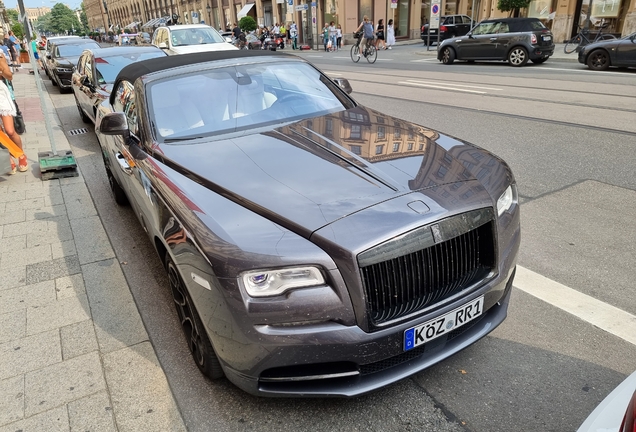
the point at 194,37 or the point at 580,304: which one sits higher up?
the point at 194,37

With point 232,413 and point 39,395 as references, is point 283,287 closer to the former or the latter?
point 232,413

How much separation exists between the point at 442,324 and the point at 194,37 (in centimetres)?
1515

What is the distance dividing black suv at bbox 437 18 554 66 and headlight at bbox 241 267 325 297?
56.0 feet

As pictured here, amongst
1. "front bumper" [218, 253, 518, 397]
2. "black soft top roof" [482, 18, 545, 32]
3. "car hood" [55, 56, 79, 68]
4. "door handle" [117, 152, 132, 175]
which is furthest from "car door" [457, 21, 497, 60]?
"front bumper" [218, 253, 518, 397]

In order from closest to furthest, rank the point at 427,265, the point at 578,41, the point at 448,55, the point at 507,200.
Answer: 1. the point at 427,265
2. the point at 507,200
3. the point at 448,55
4. the point at 578,41

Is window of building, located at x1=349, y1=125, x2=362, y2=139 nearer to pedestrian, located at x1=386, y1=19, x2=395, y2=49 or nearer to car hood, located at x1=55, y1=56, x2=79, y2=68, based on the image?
car hood, located at x1=55, y1=56, x2=79, y2=68

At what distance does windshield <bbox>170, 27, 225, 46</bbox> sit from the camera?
1498 cm

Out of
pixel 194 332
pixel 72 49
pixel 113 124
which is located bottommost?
pixel 194 332

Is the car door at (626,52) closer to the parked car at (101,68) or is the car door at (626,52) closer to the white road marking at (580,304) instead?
the parked car at (101,68)

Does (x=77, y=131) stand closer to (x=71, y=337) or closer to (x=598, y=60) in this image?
(x=71, y=337)

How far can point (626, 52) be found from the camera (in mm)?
13633

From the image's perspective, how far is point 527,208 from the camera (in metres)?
4.81

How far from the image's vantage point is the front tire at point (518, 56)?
646 inches

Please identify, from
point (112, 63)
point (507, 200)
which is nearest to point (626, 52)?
point (112, 63)
